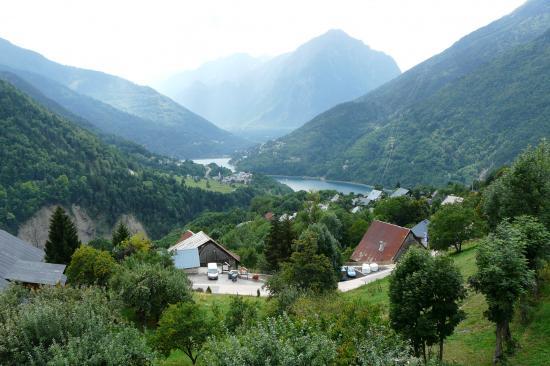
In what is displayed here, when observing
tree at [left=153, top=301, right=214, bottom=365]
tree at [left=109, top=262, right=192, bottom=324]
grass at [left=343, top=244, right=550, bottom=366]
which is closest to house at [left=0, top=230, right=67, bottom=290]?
tree at [left=109, top=262, right=192, bottom=324]

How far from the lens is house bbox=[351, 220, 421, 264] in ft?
158

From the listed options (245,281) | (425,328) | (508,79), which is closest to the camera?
(425,328)

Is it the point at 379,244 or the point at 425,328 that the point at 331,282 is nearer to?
the point at 425,328

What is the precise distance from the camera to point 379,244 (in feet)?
166

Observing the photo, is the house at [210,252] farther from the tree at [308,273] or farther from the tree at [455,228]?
the tree at [308,273]

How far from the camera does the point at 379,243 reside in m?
50.7

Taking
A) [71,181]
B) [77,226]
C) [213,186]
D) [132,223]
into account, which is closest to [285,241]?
[77,226]

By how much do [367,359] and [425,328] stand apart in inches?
170

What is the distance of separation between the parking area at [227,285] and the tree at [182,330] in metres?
16.6

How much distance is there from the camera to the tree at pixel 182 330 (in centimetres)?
1727

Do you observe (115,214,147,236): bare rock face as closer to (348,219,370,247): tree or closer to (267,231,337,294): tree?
(348,219,370,247): tree

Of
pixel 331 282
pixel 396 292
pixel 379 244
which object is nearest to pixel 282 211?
pixel 379 244

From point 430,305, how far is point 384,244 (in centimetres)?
3591

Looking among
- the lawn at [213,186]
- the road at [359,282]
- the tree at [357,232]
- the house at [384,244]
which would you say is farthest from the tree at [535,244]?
the lawn at [213,186]
